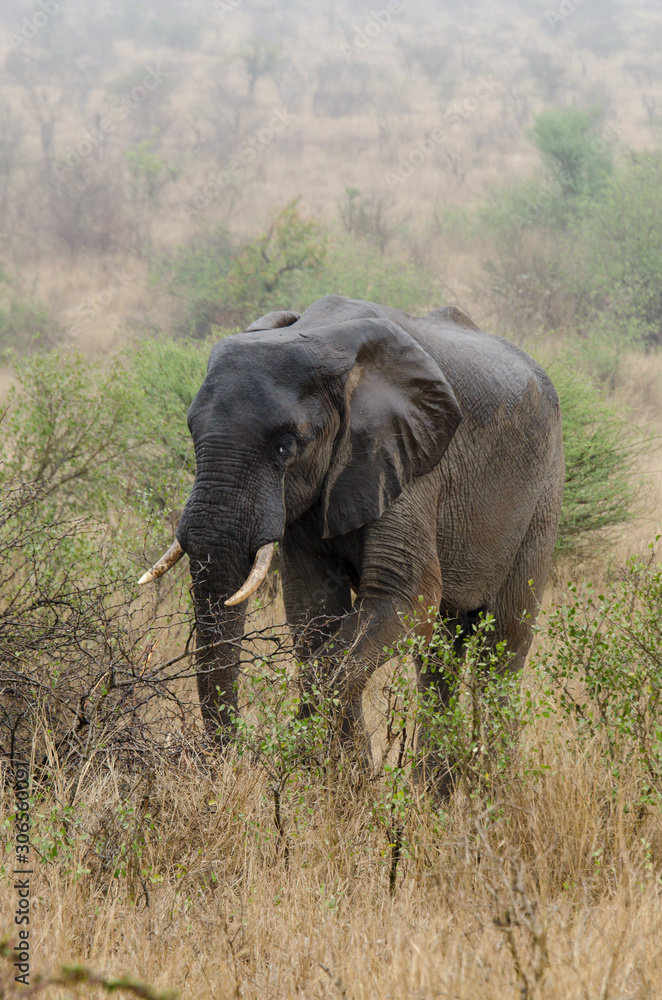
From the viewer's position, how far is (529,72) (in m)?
40.7

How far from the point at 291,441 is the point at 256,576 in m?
0.54

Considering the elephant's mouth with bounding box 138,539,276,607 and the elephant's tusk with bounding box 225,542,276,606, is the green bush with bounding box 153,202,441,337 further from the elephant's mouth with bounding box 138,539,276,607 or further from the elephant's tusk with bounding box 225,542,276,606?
the elephant's tusk with bounding box 225,542,276,606

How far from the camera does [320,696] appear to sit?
11.2 feet

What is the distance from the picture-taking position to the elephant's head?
3555mm

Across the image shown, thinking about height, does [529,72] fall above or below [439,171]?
above

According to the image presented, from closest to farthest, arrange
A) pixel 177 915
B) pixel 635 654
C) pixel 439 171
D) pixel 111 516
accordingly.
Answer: pixel 177 915, pixel 635 654, pixel 111 516, pixel 439 171

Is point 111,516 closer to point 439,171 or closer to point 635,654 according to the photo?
point 635,654

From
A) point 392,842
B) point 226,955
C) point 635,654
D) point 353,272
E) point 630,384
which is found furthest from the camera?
point 353,272

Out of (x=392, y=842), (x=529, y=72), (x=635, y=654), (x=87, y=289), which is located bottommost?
(x=87, y=289)

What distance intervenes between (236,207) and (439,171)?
7359 millimetres

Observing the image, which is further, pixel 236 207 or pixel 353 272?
pixel 236 207

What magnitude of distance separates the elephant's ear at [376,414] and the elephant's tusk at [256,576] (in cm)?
43

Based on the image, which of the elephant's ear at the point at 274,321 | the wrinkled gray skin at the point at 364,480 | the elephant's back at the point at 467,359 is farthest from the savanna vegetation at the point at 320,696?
the elephant's ear at the point at 274,321

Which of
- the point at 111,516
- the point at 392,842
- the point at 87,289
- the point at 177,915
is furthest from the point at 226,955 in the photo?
the point at 87,289
